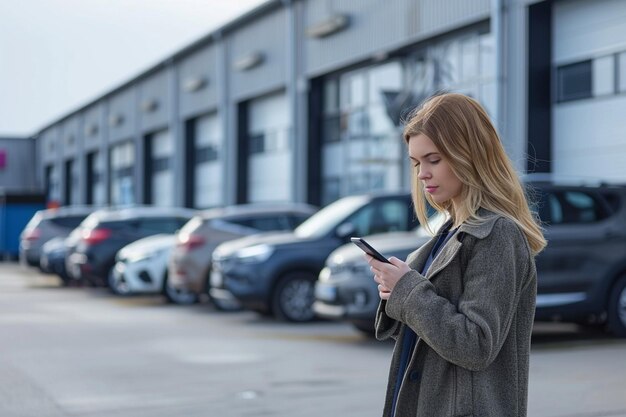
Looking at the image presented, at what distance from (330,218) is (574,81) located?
696 centimetres

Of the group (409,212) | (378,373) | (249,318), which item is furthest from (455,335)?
(249,318)

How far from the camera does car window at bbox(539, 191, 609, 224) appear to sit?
1114 cm

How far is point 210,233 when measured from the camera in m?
15.8

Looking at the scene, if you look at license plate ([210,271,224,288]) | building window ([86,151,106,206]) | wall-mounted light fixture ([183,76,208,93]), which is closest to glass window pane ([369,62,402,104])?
license plate ([210,271,224,288])

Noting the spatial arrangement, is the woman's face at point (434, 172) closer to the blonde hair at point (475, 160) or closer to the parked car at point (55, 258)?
the blonde hair at point (475, 160)

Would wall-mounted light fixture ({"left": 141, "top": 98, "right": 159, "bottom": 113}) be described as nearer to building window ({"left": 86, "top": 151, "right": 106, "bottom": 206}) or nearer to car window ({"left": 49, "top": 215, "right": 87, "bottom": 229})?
building window ({"left": 86, "top": 151, "right": 106, "bottom": 206})

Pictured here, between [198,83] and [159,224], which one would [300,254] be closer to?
[159,224]

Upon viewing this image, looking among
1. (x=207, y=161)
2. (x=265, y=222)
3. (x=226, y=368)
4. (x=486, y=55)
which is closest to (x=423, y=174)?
(x=226, y=368)

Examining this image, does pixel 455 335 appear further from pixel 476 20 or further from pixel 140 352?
pixel 476 20

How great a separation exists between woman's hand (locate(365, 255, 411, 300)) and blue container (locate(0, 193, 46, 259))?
119 feet

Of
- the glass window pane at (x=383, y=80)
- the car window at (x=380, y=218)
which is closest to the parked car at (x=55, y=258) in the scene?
the glass window pane at (x=383, y=80)

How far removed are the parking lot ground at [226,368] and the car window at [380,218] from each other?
4.27ft

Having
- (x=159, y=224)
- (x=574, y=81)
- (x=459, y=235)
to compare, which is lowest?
(x=159, y=224)

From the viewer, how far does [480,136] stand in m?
2.54
